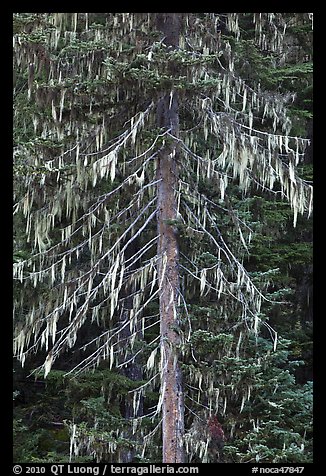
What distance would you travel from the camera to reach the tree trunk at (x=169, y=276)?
7.60 meters

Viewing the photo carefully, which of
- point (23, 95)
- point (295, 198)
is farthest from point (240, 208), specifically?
point (23, 95)

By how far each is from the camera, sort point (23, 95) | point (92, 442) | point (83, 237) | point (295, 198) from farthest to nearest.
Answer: point (23, 95) → point (83, 237) → point (295, 198) → point (92, 442)

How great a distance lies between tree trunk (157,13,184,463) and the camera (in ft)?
24.9

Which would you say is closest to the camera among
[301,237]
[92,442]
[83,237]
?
[92,442]

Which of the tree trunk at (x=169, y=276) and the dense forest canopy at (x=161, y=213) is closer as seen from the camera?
the dense forest canopy at (x=161, y=213)

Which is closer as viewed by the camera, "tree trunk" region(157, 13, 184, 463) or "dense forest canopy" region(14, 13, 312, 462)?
"dense forest canopy" region(14, 13, 312, 462)

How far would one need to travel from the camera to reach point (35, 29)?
7.29 metres

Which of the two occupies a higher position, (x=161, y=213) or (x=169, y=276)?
(x=161, y=213)

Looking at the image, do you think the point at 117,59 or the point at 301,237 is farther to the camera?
the point at 301,237

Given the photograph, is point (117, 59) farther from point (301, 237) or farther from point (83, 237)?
Answer: point (301, 237)

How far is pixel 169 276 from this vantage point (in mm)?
7902

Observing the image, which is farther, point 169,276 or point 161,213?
point 161,213
